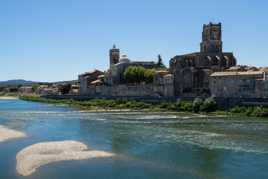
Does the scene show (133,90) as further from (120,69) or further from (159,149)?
(159,149)

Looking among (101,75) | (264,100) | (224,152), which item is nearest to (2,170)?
(224,152)

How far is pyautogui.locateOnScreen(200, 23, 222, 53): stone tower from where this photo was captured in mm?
88338

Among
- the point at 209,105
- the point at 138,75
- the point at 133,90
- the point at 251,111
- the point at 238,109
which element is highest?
the point at 138,75

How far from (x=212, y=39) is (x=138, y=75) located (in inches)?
649

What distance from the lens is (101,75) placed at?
112 metres

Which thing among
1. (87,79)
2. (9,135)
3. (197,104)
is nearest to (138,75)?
(87,79)

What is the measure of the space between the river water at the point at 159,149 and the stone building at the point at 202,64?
28.0 m

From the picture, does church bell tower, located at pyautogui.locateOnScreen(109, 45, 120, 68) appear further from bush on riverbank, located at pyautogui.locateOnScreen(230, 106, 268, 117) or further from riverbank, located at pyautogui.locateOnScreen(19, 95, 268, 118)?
bush on riverbank, located at pyautogui.locateOnScreen(230, 106, 268, 117)

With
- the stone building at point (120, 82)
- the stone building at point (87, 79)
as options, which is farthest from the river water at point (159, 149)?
the stone building at point (87, 79)

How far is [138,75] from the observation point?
94.0m

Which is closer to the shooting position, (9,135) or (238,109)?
(9,135)

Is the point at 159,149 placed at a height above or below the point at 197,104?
below

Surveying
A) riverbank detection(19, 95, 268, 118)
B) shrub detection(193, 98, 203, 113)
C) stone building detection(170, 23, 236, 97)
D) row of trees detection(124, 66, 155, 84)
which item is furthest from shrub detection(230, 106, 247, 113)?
row of trees detection(124, 66, 155, 84)

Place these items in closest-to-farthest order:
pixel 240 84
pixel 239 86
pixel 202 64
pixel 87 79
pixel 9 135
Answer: pixel 9 135 < pixel 240 84 < pixel 239 86 < pixel 202 64 < pixel 87 79
